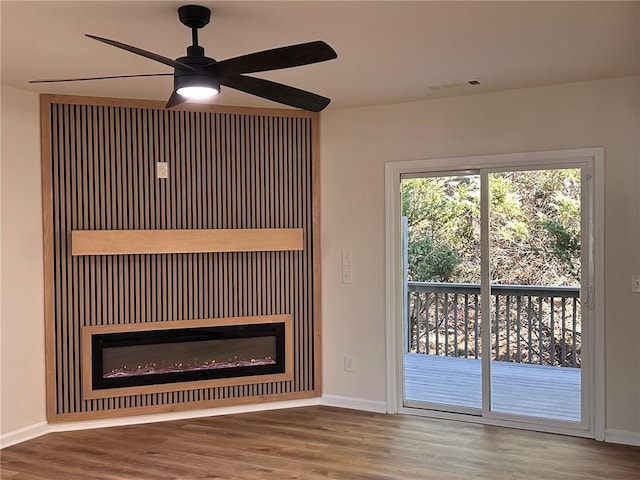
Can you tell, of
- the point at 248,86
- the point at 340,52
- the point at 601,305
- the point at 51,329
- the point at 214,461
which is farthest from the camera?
the point at 51,329

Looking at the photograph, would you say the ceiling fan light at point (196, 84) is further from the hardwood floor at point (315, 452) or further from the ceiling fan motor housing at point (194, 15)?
the hardwood floor at point (315, 452)

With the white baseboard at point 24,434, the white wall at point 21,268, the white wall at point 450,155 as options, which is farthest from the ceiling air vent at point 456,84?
the white baseboard at point 24,434

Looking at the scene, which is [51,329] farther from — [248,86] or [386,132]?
[386,132]

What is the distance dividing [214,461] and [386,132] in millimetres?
2703

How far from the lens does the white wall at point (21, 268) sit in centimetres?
396

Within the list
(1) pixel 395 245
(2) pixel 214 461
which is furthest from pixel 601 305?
(2) pixel 214 461

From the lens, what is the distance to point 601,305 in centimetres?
392

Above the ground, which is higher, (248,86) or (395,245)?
(248,86)

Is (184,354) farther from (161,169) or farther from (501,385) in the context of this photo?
(501,385)

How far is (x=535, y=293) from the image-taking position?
422 cm

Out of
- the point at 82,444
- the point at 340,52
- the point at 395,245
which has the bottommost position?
the point at 82,444

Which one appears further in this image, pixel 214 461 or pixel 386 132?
pixel 386 132

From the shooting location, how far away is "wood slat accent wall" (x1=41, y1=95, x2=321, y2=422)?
4.23 m

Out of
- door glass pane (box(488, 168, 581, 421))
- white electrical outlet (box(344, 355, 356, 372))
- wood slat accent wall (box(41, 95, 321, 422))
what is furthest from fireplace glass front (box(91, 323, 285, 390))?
door glass pane (box(488, 168, 581, 421))
